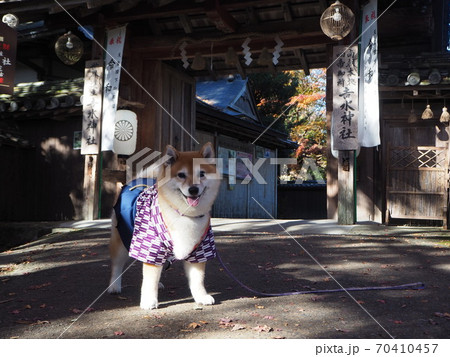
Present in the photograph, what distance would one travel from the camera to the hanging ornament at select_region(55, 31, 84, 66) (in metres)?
9.95

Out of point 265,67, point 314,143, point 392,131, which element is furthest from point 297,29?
point 314,143

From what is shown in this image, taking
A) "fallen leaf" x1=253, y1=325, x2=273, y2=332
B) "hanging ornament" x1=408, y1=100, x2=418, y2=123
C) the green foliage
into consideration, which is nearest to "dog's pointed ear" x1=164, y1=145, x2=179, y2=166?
"fallen leaf" x1=253, y1=325, x2=273, y2=332

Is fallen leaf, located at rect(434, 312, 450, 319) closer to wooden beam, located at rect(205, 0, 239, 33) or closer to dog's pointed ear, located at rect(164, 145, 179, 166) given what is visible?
dog's pointed ear, located at rect(164, 145, 179, 166)

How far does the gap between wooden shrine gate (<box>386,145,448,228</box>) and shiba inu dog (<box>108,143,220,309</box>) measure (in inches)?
295

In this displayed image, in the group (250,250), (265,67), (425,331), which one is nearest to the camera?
(425,331)

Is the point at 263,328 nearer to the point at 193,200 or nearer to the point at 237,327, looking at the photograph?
the point at 237,327

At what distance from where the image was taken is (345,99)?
862 centimetres

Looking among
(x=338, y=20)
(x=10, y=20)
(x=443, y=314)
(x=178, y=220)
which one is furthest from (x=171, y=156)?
(x=10, y=20)

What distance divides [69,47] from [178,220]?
Result: 25.0ft

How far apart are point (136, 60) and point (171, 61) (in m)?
1.09

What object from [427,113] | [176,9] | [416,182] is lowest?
[416,182]

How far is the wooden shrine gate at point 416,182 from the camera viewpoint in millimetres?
10305

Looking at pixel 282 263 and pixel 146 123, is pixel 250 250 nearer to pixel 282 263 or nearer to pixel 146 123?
pixel 282 263

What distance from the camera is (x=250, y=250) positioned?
6.98 m
